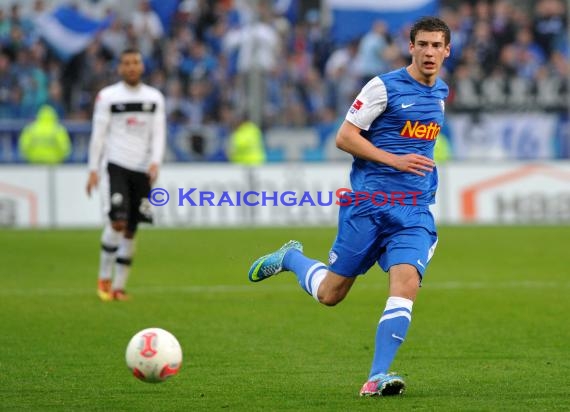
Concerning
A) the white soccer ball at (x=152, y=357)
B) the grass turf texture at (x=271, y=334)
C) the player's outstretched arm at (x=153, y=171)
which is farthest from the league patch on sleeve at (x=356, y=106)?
the player's outstretched arm at (x=153, y=171)

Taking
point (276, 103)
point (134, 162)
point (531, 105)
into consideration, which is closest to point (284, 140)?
point (276, 103)

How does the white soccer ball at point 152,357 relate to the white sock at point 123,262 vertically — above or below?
above

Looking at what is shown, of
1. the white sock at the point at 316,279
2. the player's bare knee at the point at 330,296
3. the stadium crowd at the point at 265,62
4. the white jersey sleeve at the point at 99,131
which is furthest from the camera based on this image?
the stadium crowd at the point at 265,62

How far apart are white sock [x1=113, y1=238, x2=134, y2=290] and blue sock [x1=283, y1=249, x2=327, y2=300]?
14.2 feet

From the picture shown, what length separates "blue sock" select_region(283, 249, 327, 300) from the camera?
7793 millimetres

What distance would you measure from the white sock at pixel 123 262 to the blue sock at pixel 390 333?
5.81 m

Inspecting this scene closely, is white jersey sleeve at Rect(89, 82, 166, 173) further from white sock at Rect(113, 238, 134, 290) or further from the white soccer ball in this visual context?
the white soccer ball

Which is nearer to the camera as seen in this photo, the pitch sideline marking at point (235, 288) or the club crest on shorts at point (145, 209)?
the club crest on shorts at point (145, 209)

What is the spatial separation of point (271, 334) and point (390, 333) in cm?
303

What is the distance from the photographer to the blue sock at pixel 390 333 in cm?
702

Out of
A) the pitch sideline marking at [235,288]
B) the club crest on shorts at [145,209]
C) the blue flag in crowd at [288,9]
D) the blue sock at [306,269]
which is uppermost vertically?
the blue flag in crowd at [288,9]

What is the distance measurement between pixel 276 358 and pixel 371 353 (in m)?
0.75

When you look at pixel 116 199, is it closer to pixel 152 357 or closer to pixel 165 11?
pixel 152 357

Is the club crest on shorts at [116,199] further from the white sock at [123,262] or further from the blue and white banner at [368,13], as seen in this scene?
the blue and white banner at [368,13]
